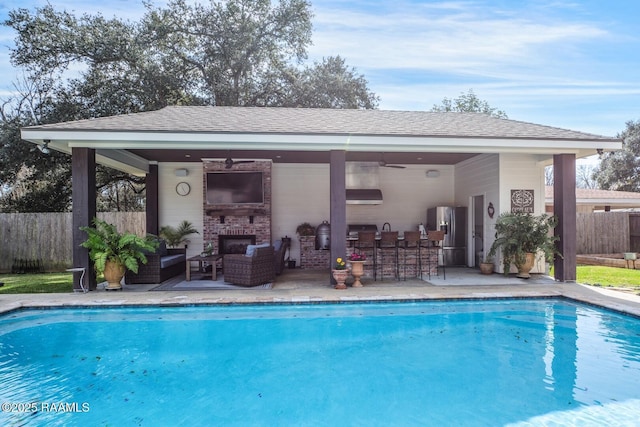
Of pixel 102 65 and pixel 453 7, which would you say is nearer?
pixel 453 7

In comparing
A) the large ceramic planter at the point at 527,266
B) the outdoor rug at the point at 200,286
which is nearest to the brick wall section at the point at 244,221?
the outdoor rug at the point at 200,286

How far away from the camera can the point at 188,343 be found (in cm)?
491

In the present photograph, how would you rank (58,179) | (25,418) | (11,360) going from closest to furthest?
(25,418), (11,360), (58,179)

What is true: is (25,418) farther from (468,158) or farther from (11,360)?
(468,158)

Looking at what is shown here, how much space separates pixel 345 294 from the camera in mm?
6906

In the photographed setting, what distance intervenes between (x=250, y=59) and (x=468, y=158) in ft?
35.3

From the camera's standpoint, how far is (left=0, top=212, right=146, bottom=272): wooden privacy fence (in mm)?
10883

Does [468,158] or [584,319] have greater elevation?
[468,158]

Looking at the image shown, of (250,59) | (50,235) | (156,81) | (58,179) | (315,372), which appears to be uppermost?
(250,59)

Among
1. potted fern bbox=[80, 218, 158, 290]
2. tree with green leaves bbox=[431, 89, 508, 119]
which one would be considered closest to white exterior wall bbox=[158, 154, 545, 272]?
potted fern bbox=[80, 218, 158, 290]

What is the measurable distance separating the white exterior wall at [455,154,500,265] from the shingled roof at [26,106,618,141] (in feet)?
3.40

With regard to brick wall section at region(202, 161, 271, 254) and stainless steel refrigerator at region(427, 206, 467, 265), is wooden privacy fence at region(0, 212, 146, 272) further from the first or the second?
stainless steel refrigerator at region(427, 206, 467, 265)

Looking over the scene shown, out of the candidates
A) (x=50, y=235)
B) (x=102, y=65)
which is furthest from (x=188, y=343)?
(x=102, y=65)

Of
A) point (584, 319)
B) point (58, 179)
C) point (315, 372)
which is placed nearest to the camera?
point (315, 372)
